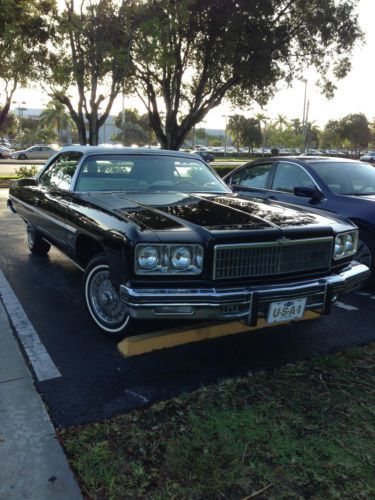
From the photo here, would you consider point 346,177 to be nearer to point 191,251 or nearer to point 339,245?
point 339,245

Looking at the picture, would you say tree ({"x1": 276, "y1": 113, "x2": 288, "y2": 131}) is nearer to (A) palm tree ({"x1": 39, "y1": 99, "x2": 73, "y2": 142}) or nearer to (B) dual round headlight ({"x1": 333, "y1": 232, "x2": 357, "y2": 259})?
(A) palm tree ({"x1": 39, "y1": 99, "x2": 73, "y2": 142})

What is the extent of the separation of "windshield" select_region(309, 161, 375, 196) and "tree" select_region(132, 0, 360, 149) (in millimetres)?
8571

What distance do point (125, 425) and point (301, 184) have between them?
4325mm

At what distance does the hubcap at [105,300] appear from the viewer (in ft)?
11.8

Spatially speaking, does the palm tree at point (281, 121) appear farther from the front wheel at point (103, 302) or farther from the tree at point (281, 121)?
the front wheel at point (103, 302)

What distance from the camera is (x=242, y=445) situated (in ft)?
8.11

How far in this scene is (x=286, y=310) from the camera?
321 centimetres

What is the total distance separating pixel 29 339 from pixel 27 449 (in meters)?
1.43

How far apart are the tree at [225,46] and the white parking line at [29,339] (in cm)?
1027

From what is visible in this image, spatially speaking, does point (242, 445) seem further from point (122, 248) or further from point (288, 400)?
point (122, 248)

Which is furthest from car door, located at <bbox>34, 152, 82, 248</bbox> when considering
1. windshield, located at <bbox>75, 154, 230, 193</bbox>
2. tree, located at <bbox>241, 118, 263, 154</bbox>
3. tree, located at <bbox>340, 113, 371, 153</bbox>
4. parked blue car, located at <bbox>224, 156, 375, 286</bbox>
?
tree, located at <bbox>241, 118, 263, 154</bbox>

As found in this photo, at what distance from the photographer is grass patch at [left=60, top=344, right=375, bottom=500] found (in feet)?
7.18

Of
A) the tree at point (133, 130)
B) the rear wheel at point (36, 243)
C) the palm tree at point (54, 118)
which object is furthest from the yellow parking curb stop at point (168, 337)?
the palm tree at point (54, 118)

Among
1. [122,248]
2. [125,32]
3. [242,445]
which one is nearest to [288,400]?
[242,445]
